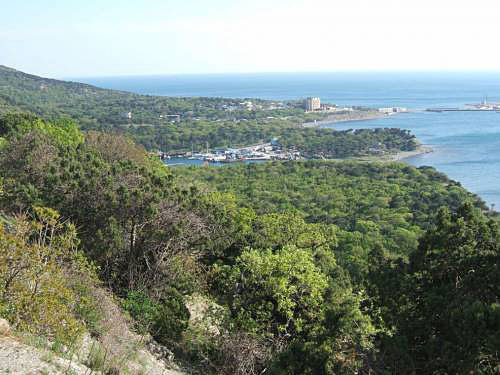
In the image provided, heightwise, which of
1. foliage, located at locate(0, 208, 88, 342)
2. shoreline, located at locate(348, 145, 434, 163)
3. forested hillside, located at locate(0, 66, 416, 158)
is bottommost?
shoreline, located at locate(348, 145, 434, 163)

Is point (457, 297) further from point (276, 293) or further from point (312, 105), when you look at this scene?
point (312, 105)

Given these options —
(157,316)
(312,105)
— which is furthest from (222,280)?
(312,105)

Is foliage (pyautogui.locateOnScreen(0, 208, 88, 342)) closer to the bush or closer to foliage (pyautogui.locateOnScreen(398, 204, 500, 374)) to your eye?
the bush

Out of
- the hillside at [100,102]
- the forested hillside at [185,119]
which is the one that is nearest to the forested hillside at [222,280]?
the forested hillside at [185,119]

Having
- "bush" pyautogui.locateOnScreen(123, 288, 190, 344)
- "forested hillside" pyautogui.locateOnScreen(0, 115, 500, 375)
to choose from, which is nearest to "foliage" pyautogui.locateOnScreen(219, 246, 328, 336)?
"forested hillside" pyautogui.locateOnScreen(0, 115, 500, 375)

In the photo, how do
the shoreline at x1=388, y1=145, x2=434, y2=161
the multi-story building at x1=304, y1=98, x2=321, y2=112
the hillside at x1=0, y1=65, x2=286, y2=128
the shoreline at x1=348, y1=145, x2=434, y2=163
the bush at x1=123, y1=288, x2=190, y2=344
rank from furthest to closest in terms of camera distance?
the multi-story building at x1=304, y1=98, x2=321, y2=112 < the hillside at x1=0, y1=65, x2=286, y2=128 < the shoreline at x1=348, y1=145, x2=434, y2=163 < the shoreline at x1=388, y1=145, x2=434, y2=161 < the bush at x1=123, y1=288, x2=190, y2=344

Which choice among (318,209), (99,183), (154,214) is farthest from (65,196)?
(318,209)

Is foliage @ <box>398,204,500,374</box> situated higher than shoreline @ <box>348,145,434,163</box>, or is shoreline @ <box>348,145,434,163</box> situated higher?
foliage @ <box>398,204,500,374</box>

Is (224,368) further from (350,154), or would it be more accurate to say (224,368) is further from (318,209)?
(350,154)
